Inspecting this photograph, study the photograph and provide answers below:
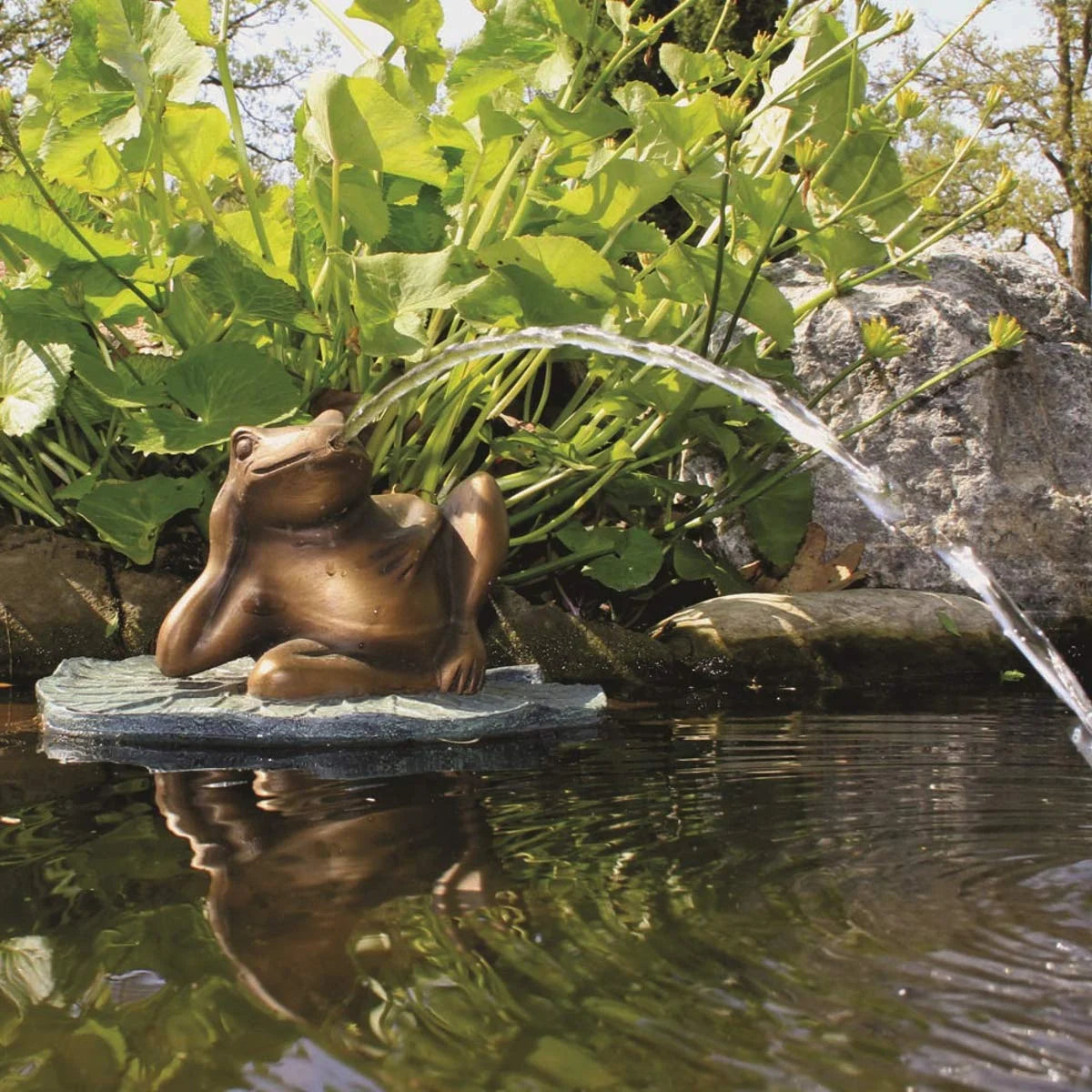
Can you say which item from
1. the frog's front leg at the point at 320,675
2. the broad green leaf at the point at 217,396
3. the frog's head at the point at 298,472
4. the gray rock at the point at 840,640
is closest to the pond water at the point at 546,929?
the frog's front leg at the point at 320,675

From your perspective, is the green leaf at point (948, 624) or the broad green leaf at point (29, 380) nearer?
the broad green leaf at point (29, 380)

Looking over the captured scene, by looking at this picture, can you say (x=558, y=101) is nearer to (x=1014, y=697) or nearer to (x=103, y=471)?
(x=103, y=471)

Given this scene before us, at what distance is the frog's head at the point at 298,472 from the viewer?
243cm

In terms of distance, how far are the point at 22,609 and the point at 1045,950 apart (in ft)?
9.08

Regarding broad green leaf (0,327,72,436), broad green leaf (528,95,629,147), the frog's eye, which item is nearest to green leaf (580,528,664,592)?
broad green leaf (528,95,629,147)

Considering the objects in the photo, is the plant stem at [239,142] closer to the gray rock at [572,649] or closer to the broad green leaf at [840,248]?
the gray rock at [572,649]

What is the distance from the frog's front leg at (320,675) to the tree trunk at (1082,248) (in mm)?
13644

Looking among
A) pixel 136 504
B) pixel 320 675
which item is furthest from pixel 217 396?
pixel 320 675

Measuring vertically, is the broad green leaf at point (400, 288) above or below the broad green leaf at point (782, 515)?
above

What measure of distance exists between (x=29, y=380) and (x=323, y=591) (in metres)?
1.08

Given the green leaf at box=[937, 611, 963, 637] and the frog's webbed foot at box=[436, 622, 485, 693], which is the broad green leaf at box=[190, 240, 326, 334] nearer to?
the frog's webbed foot at box=[436, 622, 485, 693]

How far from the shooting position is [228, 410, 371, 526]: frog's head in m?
2.43

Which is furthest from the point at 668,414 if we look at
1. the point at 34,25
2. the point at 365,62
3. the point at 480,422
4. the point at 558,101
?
the point at 34,25

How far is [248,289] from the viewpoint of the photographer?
2885mm
